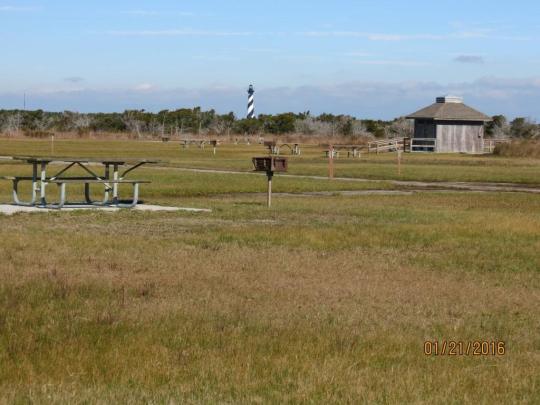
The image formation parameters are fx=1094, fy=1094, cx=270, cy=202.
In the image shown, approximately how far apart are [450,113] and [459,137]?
2025 millimetres

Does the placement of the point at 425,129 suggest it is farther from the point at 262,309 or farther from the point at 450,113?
the point at 262,309

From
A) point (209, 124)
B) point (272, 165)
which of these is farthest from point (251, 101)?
point (272, 165)

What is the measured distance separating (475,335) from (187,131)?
398ft

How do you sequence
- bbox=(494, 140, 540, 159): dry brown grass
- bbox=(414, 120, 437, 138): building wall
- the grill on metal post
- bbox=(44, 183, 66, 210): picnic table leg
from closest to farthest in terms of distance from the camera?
bbox=(44, 183, 66, 210): picnic table leg
the grill on metal post
bbox=(494, 140, 540, 159): dry brown grass
bbox=(414, 120, 437, 138): building wall

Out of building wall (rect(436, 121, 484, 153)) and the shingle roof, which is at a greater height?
the shingle roof

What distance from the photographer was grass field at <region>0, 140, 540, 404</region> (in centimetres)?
778

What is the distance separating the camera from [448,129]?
281 ft

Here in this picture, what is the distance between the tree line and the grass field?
100m

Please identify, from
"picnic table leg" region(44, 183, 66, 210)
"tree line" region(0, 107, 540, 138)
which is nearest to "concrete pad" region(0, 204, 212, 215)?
"picnic table leg" region(44, 183, 66, 210)

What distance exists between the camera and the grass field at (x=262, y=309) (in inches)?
306

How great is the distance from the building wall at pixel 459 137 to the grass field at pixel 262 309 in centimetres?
6600
